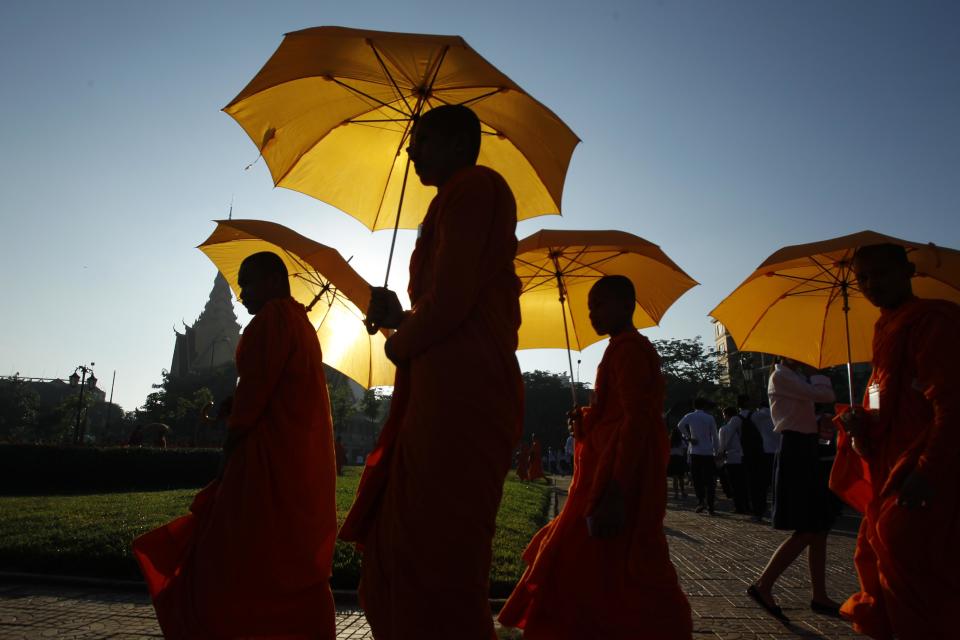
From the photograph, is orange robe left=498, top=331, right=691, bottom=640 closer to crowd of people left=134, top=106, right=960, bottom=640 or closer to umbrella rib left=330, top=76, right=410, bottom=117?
crowd of people left=134, top=106, right=960, bottom=640

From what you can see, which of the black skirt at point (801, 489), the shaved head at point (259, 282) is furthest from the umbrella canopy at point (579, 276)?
the shaved head at point (259, 282)

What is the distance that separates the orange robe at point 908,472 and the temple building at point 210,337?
109 metres

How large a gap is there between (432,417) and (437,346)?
0.23 meters

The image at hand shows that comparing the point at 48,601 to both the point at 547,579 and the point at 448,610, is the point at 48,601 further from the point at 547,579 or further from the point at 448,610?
the point at 448,610

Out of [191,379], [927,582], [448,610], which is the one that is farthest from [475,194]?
[191,379]

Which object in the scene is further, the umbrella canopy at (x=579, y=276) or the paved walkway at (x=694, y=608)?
the umbrella canopy at (x=579, y=276)

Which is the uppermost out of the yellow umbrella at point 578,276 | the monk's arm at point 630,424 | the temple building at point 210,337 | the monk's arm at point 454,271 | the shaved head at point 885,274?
the temple building at point 210,337

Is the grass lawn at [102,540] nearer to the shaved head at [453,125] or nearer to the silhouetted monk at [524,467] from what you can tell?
the shaved head at [453,125]

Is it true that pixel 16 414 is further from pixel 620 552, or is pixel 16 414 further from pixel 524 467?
pixel 620 552

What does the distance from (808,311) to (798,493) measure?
198 centimetres

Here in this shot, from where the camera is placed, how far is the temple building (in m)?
107

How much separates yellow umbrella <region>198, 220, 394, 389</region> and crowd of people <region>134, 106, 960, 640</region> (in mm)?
1713

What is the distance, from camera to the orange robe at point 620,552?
338 cm

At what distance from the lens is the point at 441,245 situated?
7.51ft
